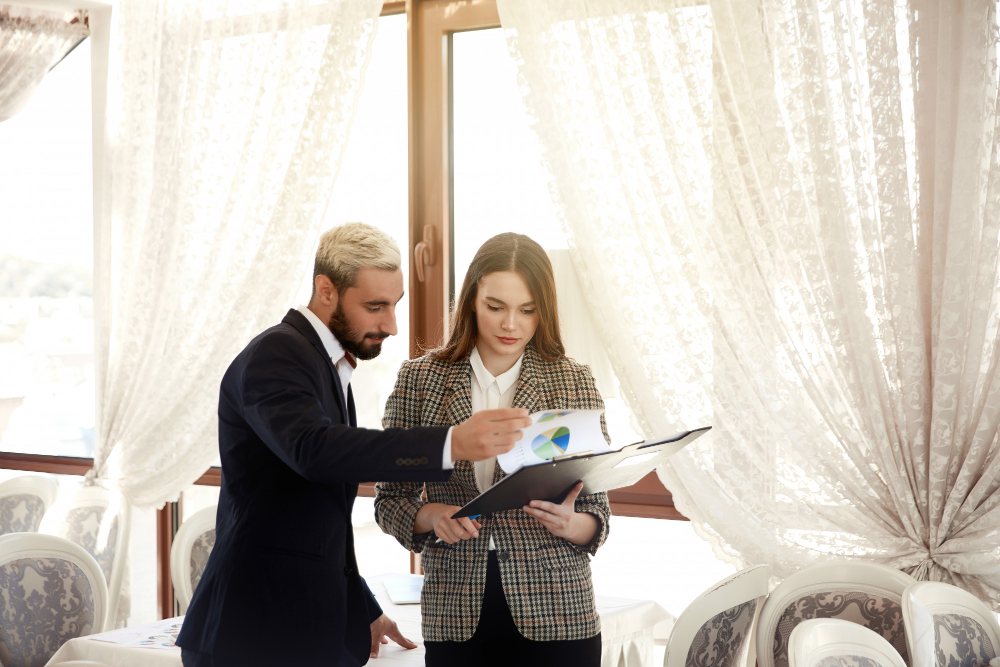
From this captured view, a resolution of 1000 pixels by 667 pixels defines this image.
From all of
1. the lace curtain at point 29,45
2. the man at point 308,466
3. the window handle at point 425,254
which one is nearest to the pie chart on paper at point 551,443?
the man at point 308,466

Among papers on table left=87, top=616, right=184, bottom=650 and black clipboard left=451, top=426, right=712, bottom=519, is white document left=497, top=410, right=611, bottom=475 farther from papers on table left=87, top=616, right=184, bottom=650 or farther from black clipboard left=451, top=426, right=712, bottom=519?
papers on table left=87, top=616, right=184, bottom=650

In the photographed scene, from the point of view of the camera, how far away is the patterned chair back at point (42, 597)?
2578 mm

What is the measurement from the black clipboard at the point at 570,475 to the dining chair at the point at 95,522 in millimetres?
2525

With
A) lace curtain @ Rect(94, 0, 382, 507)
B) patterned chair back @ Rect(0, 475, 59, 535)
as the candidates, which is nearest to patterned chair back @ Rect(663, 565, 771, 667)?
lace curtain @ Rect(94, 0, 382, 507)

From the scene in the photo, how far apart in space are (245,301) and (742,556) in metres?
2.20

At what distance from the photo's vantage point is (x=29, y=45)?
4199 mm

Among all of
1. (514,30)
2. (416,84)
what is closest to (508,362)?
(514,30)

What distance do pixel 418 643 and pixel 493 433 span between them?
3.63 ft

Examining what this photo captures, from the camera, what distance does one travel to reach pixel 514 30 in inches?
118

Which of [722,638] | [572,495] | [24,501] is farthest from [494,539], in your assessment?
[24,501]

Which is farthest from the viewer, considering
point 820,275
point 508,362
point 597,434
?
point 820,275

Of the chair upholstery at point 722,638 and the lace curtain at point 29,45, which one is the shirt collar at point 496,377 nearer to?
the chair upholstery at point 722,638

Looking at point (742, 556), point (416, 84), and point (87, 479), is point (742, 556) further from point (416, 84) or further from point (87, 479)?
point (87, 479)

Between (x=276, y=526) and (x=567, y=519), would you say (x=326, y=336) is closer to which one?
(x=276, y=526)
